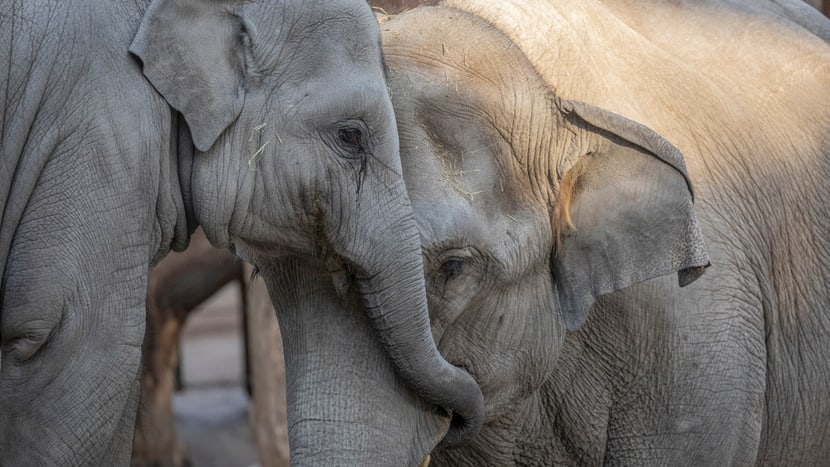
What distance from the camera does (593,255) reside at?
343 cm

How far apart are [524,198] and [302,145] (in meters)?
0.60

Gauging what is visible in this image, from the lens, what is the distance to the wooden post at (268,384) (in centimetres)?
610

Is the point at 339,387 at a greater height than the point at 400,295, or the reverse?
the point at 400,295

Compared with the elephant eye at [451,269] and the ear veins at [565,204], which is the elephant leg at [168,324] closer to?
the ear veins at [565,204]

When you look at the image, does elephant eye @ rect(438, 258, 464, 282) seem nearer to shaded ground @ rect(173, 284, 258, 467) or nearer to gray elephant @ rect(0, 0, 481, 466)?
gray elephant @ rect(0, 0, 481, 466)

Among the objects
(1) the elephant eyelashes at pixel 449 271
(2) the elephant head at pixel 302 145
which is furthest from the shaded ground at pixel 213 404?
(2) the elephant head at pixel 302 145

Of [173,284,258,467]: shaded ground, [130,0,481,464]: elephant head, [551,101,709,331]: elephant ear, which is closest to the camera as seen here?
[130,0,481,464]: elephant head

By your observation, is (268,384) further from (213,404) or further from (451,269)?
(451,269)

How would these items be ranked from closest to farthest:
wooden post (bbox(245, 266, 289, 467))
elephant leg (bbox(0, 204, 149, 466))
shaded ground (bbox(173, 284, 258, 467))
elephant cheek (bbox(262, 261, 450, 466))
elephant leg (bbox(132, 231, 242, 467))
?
elephant leg (bbox(0, 204, 149, 466)), elephant cheek (bbox(262, 261, 450, 466)), wooden post (bbox(245, 266, 289, 467)), elephant leg (bbox(132, 231, 242, 467)), shaded ground (bbox(173, 284, 258, 467))

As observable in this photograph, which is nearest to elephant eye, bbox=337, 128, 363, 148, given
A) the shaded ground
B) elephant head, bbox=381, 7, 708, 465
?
elephant head, bbox=381, 7, 708, 465

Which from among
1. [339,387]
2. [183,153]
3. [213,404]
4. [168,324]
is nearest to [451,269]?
[339,387]

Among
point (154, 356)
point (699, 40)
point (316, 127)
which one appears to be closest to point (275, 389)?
point (154, 356)

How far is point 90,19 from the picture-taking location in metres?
2.86

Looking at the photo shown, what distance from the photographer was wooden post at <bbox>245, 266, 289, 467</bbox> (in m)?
6.10
